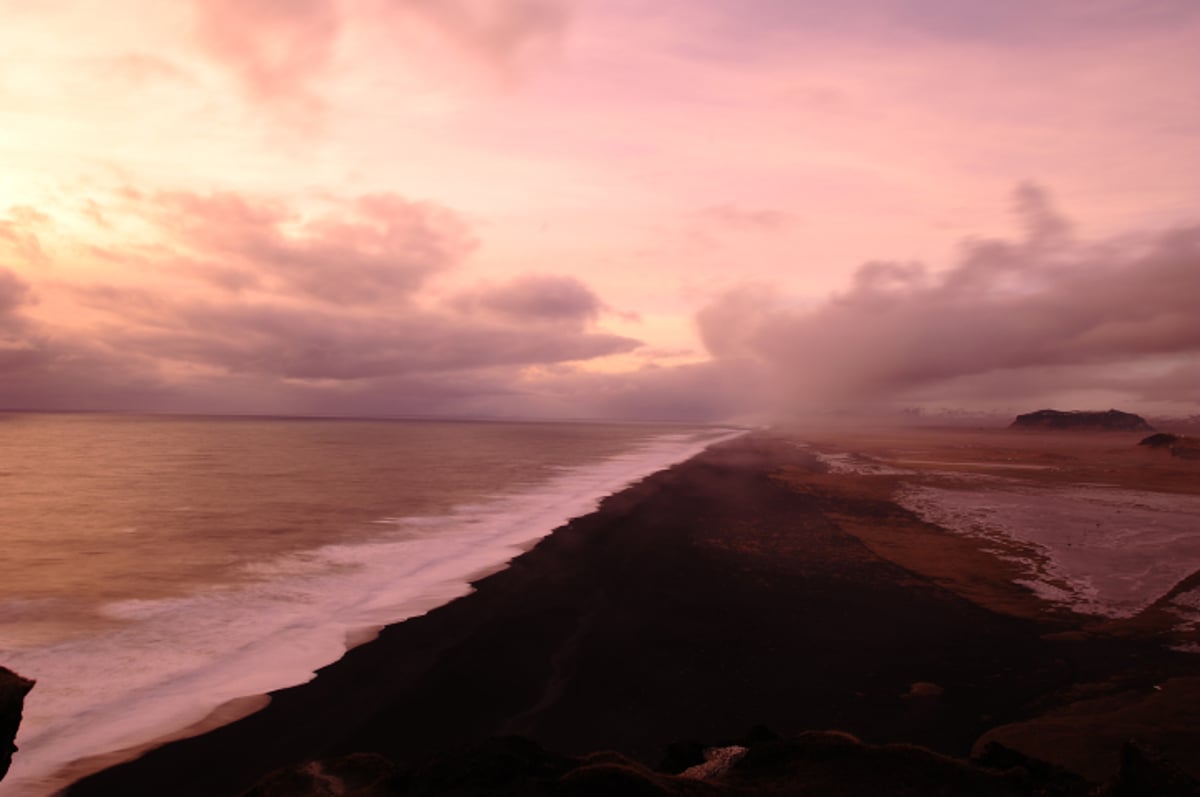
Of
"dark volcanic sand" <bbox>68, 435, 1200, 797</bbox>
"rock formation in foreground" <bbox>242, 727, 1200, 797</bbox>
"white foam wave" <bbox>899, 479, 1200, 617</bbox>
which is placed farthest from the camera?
"white foam wave" <bbox>899, 479, 1200, 617</bbox>

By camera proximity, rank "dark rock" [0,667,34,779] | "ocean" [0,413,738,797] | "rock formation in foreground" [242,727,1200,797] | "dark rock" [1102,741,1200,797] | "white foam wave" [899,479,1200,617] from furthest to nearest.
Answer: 1. "white foam wave" [899,479,1200,617]
2. "ocean" [0,413,738,797]
3. "dark rock" [0,667,34,779]
4. "rock formation in foreground" [242,727,1200,797]
5. "dark rock" [1102,741,1200,797]

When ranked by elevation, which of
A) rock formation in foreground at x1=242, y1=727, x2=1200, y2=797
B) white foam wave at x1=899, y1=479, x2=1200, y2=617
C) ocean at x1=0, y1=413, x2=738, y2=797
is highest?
rock formation in foreground at x1=242, y1=727, x2=1200, y2=797

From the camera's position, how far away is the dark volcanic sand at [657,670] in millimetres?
9383

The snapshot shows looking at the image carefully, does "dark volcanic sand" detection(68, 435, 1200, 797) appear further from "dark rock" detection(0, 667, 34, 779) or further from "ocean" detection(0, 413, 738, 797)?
"dark rock" detection(0, 667, 34, 779)

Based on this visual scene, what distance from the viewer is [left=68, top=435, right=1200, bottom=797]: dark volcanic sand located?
9383 millimetres

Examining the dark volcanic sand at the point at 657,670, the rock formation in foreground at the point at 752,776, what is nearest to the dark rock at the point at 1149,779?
the rock formation in foreground at the point at 752,776

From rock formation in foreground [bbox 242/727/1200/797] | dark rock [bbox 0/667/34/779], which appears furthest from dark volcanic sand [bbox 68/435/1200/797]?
rock formation in foreground [bbox 242/727/1200/797]

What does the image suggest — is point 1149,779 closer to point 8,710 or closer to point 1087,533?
point 8,710

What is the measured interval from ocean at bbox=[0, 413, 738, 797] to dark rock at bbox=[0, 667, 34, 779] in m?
2.72

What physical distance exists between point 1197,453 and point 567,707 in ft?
332

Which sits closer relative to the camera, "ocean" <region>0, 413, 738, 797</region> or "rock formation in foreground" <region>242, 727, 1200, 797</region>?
"rock formation in foreground" <region>242, 727, 1200, 797</region>

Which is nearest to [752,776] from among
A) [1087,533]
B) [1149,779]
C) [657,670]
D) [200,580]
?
[1149,779]

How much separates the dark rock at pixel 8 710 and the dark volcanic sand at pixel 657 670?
7.71 ft

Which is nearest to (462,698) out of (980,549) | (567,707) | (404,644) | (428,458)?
(567,707)
